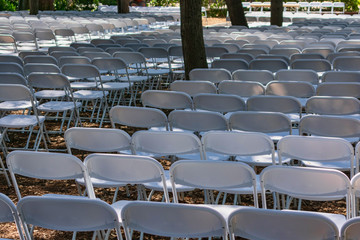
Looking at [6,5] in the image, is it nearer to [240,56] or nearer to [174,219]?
[240,56]

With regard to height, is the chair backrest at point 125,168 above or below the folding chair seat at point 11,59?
below

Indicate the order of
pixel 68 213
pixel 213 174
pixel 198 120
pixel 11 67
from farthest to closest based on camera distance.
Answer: pixel 11 67 < pixel 198 120 < pixel 213 174 < pixel 68 213

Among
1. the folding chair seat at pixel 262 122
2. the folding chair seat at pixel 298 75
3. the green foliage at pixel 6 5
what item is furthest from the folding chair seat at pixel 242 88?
the green foliage at pixel 6 5

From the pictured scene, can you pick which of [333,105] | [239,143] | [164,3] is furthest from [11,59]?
[164,3]

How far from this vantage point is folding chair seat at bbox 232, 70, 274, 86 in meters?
7.30

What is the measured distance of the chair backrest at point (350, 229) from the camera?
8.43 ft

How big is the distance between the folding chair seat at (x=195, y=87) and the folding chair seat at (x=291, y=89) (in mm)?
693

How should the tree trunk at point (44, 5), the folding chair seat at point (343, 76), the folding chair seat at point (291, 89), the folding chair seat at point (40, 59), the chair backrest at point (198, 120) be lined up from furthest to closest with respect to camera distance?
the tree trunk at point (44, 5)
the folding chair seat at point (40, 59)
the folding chair seat at point (343, 76)
the folding chair seat at point (291, 89)
the chair backrest at point (198, 120)

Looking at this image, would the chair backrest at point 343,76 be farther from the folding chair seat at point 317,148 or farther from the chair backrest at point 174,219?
the chair backrest at point 174,219

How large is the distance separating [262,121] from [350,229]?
2.32 m

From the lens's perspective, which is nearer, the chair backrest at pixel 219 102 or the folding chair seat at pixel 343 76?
the chair backrest at pixel 219 102

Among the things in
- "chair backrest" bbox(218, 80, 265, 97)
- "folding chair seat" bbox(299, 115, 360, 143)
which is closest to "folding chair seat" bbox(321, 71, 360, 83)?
"chair backrest" bbox(218, 80, 265, 97)

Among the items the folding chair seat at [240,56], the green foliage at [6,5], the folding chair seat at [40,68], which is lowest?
the folding chair seat at [240,56]

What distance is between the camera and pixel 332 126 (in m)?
4.67
